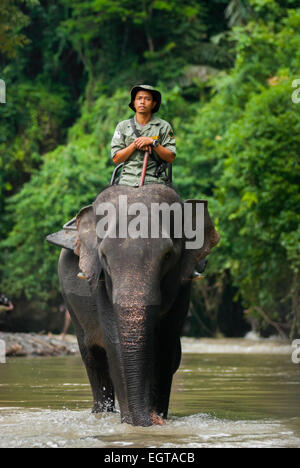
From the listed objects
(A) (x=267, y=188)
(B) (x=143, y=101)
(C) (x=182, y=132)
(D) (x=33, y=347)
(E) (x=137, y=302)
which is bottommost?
(D) (x=33, y=347)

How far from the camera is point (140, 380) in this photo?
7.31 metres

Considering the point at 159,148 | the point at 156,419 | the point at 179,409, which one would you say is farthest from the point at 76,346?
the point at 156,419

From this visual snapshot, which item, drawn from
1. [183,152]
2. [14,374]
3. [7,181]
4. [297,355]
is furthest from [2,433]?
[7,181]

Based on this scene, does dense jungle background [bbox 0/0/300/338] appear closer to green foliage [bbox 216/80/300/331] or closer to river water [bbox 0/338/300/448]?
green foliage [bbox 216/80/300/331]

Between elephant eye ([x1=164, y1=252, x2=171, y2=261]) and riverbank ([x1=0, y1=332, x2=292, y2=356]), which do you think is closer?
elephant eye ([x1=164, y1=252, x2=171, y2=261])

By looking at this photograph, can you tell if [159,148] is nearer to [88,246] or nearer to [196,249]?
[196,249]

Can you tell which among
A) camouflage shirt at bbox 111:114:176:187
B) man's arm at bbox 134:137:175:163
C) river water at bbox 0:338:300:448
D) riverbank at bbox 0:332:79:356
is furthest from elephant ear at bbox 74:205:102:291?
riverbank at bbox 0:332:79:356

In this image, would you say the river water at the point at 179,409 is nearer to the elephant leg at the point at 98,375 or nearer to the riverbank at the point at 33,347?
the elephant leg at the point at 98,375

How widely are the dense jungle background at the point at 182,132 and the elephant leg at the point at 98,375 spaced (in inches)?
340

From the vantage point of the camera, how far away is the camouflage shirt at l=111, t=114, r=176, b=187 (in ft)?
26.8

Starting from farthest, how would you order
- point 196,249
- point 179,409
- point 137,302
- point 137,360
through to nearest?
point 179,409 < point 196,249 < point 137,360 < point 137,302

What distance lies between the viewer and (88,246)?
26.2 feet

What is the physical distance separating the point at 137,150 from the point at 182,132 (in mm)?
22945

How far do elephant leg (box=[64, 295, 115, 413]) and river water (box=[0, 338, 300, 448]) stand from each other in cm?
22
